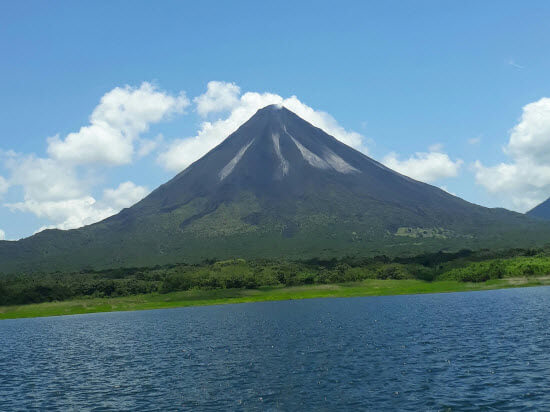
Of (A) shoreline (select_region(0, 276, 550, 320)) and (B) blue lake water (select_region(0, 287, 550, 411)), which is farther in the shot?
(A) shoreline (select_region(0, 276, 550, 320))

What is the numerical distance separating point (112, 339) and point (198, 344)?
23949mm

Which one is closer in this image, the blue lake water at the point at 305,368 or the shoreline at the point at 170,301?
the blue lake water at the point at 305,368

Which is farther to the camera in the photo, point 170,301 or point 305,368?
point 170,301

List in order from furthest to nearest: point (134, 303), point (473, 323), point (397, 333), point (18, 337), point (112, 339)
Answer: point (134, 303), point (18, 337), point (112, 339), point (473, 323), point (397, 333)

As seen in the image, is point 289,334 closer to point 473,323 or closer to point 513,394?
point 473,323

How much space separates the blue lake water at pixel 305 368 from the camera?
125 feet

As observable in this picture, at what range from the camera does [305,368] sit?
167ft

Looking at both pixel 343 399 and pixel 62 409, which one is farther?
pixel 62 409

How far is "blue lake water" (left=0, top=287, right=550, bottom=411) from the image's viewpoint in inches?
1497

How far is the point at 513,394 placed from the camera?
118 ft

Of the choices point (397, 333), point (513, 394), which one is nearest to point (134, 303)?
point (397, 333)

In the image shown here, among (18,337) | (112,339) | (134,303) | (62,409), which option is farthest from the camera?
(134,303)

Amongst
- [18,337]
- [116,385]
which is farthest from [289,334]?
[18,337]

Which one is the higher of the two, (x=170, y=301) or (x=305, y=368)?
(x=170, y=301)
